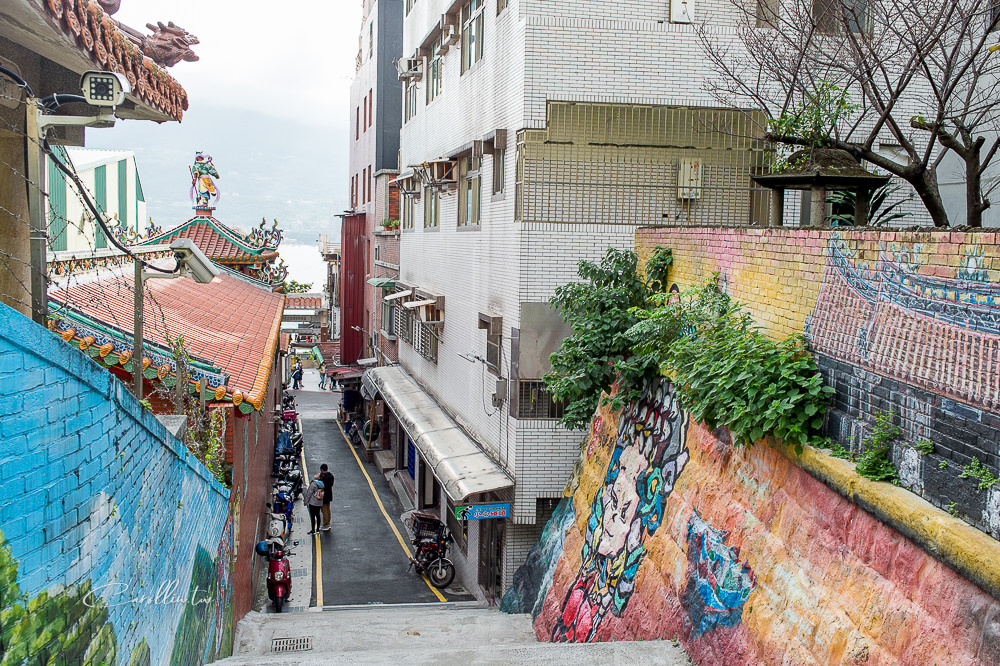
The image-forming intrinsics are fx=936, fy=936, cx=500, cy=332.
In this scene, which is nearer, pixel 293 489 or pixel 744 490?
pixel 744 490

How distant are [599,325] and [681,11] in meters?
5.02

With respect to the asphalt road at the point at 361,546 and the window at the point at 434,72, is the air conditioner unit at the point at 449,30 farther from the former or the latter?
the asphalt road at the point at 361,546

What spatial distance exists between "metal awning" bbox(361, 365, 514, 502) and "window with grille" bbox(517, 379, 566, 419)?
105cm

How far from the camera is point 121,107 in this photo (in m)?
7.16

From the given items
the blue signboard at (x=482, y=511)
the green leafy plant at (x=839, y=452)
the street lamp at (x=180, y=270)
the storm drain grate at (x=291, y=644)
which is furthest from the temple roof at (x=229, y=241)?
the green leafy plant at (x=839, y=452)

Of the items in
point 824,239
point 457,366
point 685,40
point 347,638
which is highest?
point 685,40

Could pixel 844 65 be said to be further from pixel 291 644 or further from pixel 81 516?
pixel 81 516

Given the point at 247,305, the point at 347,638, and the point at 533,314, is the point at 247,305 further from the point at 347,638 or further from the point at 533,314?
the point at 347,638

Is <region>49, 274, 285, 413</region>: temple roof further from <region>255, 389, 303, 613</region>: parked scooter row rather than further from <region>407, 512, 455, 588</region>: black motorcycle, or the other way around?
<region>407, 512, 455, 588</region>: black motorcycle

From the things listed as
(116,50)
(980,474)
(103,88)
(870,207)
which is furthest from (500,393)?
(980,474)

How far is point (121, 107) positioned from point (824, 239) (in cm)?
559

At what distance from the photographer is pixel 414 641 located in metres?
11.0

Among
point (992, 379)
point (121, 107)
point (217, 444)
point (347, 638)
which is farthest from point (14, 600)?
point (347, 638)

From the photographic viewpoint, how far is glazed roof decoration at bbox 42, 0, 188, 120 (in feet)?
17.7
